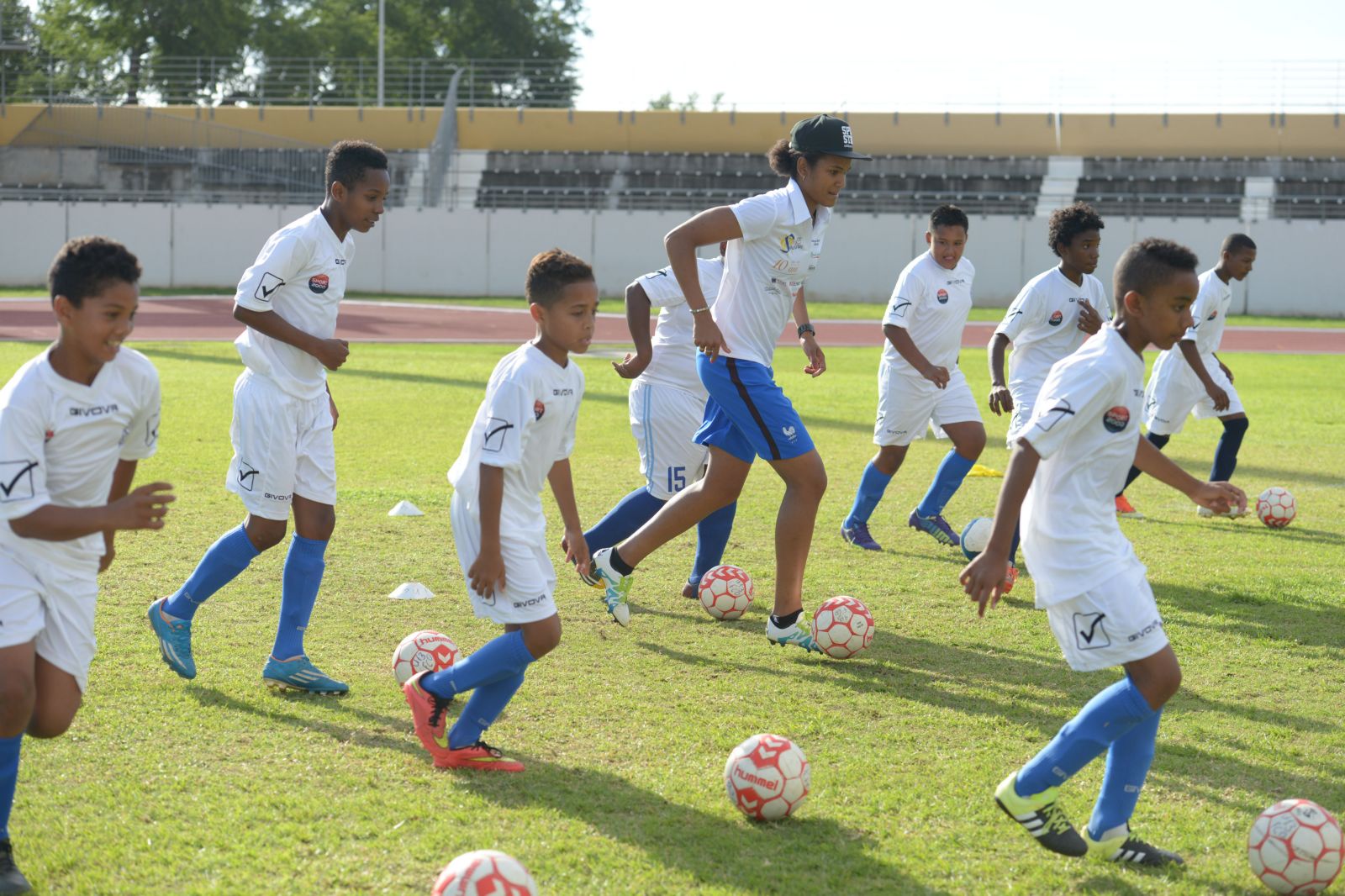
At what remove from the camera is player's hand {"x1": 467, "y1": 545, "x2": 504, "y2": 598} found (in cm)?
430

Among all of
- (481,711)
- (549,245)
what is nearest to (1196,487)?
(481,711)

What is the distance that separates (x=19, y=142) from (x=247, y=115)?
23.7ft

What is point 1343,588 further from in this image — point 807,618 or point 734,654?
point 734,654

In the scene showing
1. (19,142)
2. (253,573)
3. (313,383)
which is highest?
(19,142)

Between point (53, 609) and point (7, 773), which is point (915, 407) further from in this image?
point (7, 773)

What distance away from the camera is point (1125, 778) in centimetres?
394

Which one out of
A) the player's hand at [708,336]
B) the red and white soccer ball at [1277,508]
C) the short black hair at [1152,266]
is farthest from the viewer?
the red and white soccer ball at [1277,508]

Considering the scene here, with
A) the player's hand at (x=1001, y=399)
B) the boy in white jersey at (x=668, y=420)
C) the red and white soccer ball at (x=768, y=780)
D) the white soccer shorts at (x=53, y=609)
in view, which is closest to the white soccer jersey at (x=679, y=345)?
the boy in white jersey at (x=668, y=420)

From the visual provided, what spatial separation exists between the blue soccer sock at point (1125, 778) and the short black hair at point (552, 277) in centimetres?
235

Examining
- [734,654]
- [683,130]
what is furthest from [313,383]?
[683,130]

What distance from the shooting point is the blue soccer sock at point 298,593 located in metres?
5.40

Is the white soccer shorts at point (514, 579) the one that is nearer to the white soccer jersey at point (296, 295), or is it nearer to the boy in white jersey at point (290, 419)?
the boy in white jersey at point (290, 419)

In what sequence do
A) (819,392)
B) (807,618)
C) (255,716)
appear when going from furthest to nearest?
(819,392) < (807,618) < (255,716)

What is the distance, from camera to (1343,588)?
24.9ft
